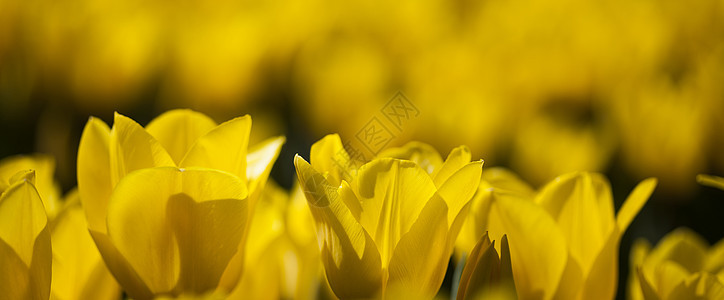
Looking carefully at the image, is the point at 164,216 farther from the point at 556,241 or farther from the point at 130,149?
the point at 556,241

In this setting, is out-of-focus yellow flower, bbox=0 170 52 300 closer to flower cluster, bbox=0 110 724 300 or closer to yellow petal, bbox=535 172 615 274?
flower cluster, bbox=0 110 724 300

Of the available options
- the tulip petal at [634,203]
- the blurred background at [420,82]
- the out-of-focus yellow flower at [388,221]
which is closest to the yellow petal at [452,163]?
the out-of-focus yellow flower at [388,221]

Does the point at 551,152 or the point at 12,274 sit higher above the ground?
the point at 12,274

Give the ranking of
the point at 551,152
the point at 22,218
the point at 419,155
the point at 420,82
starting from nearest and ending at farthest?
the point at 22,218
the point at 419,155
the point at 551,152
the point at 420,82

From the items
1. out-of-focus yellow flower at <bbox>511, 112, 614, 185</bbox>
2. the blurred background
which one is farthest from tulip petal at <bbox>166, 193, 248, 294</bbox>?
out-of-focus yellow flower at <bbox>511, 112, 614, 185</bbox>

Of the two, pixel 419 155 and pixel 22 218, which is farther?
pixel 419 155

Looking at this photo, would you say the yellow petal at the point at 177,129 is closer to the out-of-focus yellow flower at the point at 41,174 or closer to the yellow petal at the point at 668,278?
the out-of-focus yellow flower at the point at 41,174

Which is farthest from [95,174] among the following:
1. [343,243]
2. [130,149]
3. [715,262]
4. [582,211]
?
[715,262]
